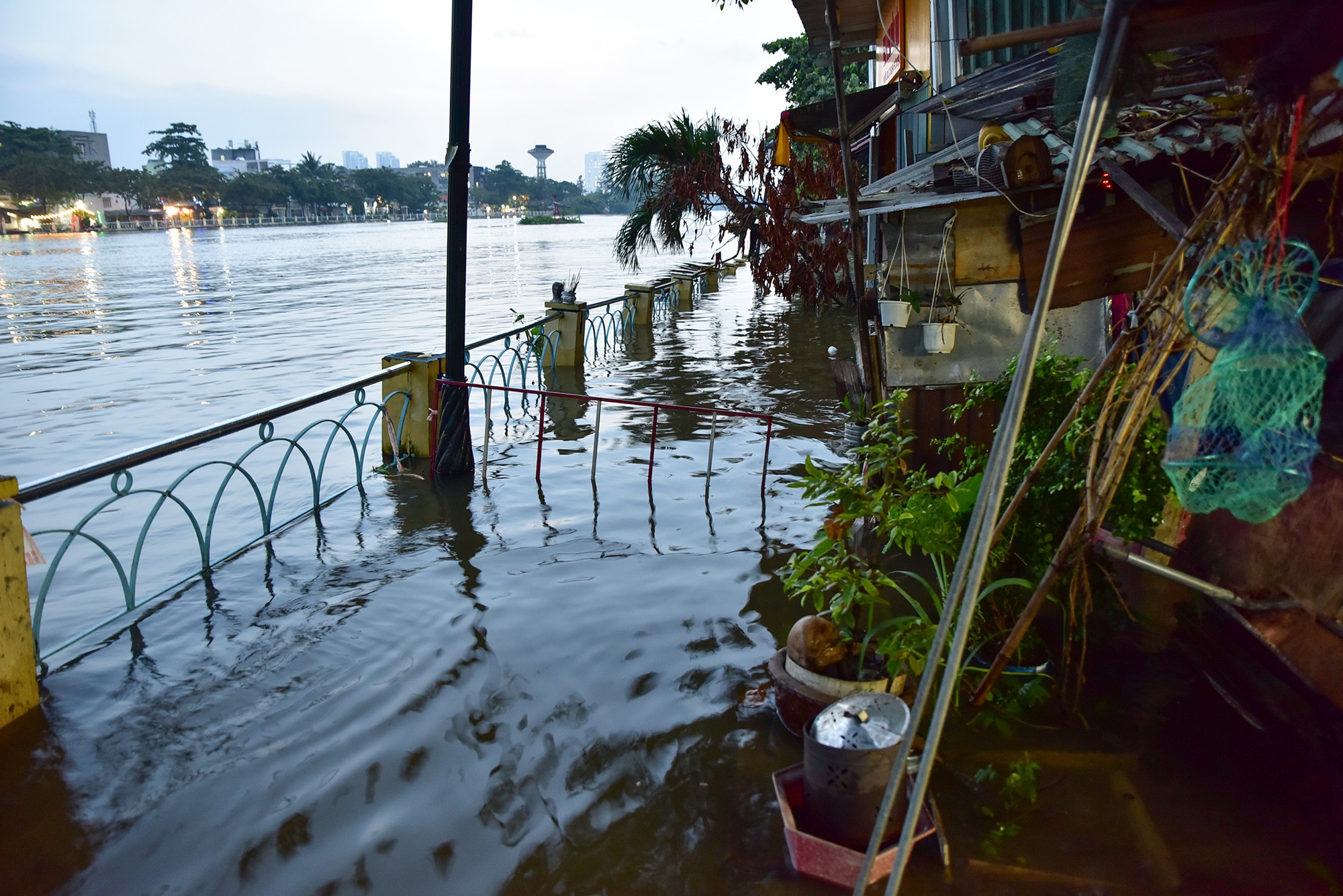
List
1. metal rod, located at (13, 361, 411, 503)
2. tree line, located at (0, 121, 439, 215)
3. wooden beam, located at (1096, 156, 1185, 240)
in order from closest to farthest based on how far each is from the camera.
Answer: wooden beam, located at (1096, 156, 1185, 240) < metal rod, located at (13, 361, 411, 503) < tree line, located at (0, 121, 439, 215)

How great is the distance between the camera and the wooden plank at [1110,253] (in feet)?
16.7

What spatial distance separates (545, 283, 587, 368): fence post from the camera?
13227 millimetres

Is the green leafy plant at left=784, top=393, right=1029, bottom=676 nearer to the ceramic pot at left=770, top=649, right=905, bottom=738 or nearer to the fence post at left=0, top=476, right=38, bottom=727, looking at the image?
the ceramic pot at left=770, top=649, right=905, bottom=738

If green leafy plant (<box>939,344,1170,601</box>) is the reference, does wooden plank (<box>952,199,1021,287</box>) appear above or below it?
above

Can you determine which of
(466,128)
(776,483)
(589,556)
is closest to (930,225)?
(776,483)

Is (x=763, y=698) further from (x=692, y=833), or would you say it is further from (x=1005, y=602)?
(x=1005, y=602)

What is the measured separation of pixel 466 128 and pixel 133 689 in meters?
4.91

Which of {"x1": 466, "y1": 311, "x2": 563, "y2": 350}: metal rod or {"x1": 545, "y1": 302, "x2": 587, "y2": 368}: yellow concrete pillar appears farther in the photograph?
{"x1": 545, "y1": 302, "x2": 587, "y2": 368}: yellow concrete pillar

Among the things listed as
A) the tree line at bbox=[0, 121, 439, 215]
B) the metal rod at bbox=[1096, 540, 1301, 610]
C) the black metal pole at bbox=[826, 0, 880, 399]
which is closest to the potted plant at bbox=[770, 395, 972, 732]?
the metal rod at bbox=[1096, 540, 1301, 610]

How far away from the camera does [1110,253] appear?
5.17 metres

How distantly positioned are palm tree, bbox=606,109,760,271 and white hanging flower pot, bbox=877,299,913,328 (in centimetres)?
1314

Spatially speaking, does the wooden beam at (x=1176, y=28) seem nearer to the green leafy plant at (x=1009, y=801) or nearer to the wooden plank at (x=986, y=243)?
the green leafy plant at (x=1009, y=801)

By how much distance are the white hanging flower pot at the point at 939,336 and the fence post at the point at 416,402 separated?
4.21m

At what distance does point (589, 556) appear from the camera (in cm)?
615
